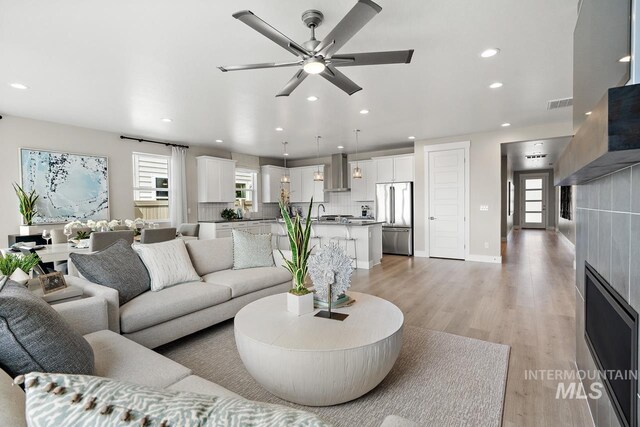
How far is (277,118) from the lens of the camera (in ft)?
16.6

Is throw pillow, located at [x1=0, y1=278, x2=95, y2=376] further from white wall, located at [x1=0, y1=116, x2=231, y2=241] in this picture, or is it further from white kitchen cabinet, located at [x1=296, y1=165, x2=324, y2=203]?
white kitchen cabinet, located at [x1=296, y1=165, x2=324, y2=203]

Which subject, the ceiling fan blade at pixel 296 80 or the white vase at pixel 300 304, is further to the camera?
the ceiling fan blade at pixel 296 80

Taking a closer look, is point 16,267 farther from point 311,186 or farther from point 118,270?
Answer: point 311,186

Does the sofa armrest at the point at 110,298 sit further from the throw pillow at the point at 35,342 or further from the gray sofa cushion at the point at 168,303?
the throw pillow at the point at 35,342

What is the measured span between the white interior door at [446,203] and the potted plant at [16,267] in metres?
6.59

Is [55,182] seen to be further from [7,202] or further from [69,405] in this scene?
[69,405]

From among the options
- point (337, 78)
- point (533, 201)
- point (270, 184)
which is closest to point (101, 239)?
point (337, 78)

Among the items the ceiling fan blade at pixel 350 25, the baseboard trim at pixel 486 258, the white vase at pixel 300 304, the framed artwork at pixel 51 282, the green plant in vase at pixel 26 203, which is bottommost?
the baseboard trim at pixel 486 258

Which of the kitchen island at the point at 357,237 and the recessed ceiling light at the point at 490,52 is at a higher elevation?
the recessed ceiling light at the point at 490,52

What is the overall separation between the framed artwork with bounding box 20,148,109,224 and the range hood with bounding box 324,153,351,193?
16.9ft

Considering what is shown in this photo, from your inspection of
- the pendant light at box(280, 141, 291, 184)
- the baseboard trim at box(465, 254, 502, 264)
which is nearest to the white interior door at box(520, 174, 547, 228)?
the baseboard trim at box(465, 254, 502, 264)

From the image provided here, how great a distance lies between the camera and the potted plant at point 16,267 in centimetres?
189

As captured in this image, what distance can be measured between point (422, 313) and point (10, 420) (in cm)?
335

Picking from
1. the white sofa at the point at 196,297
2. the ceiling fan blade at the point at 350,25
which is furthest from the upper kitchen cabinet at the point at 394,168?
the ceiling fan blade at the point at 350,25
